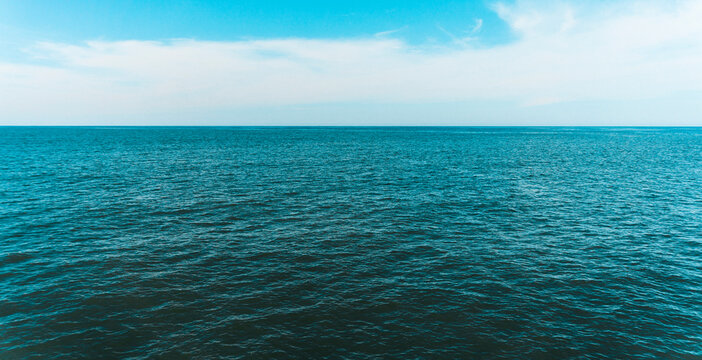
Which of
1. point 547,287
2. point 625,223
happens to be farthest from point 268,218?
point 625,223

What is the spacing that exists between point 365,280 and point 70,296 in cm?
2177

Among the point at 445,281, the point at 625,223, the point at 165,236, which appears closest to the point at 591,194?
the point at 625,223

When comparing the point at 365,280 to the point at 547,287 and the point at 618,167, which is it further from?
the point at 618,167

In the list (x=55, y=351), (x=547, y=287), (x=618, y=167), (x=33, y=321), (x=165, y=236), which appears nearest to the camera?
(x=55, y=351)

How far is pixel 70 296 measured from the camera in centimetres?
2677

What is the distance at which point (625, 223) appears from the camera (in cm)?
4394

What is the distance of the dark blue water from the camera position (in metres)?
22.4

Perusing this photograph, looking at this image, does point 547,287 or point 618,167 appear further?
point 618,167

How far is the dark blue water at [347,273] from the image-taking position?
73.6 feet

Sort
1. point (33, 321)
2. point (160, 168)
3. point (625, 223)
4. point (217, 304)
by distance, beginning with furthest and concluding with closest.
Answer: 1. point (160, 168)
2. point (625, 223)
3. point (217, 304)
4. point (33, 321)

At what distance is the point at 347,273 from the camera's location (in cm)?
3106

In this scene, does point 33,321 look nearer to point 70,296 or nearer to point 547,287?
point 70,296

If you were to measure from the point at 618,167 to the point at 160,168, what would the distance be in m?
111

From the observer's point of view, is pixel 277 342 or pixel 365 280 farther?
pixel 365 280
